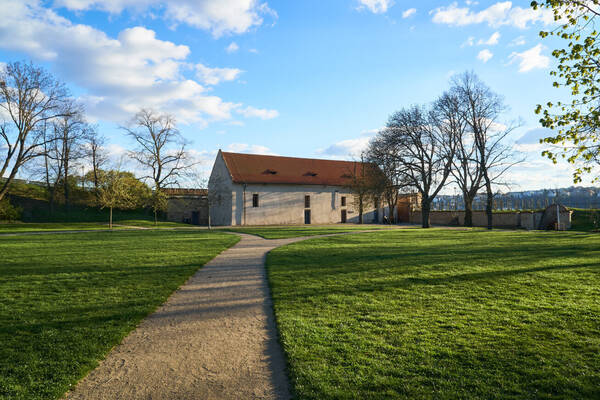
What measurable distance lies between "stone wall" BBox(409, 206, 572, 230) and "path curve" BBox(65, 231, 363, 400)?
36.7 meters

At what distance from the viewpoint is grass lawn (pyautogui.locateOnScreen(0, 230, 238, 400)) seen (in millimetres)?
3484

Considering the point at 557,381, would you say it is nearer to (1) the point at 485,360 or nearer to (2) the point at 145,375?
(1) the point at 485,360

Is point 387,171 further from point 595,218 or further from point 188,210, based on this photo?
point 188,210

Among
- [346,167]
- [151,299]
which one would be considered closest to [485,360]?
[151,299]

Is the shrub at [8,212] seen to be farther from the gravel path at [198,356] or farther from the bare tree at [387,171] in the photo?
the gravel path at [198,356]

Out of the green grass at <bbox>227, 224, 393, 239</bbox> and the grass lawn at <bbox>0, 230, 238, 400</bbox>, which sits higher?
the grass lawn at <bbox>0, 230, 238, 400</bbox>

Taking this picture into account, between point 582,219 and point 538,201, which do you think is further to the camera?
point 538,201

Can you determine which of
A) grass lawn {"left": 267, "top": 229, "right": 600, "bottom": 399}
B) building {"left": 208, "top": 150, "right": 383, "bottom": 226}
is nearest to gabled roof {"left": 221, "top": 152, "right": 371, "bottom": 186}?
building {"left": 208, "top": 150, "right": 383, "bottom": 226}

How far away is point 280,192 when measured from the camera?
144ft

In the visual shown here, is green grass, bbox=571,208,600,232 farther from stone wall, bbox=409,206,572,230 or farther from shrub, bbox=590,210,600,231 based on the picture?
stone wall, bbox=409,206,572,230

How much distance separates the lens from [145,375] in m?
3.53

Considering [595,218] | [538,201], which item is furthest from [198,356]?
[538,201]

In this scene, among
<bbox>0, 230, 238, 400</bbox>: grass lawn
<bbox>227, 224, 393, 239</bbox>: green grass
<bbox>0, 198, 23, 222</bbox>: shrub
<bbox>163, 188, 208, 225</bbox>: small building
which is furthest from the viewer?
<bbox>163, 188, 208, 225</bbox>: small building

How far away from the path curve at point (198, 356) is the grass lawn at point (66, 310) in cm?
26
